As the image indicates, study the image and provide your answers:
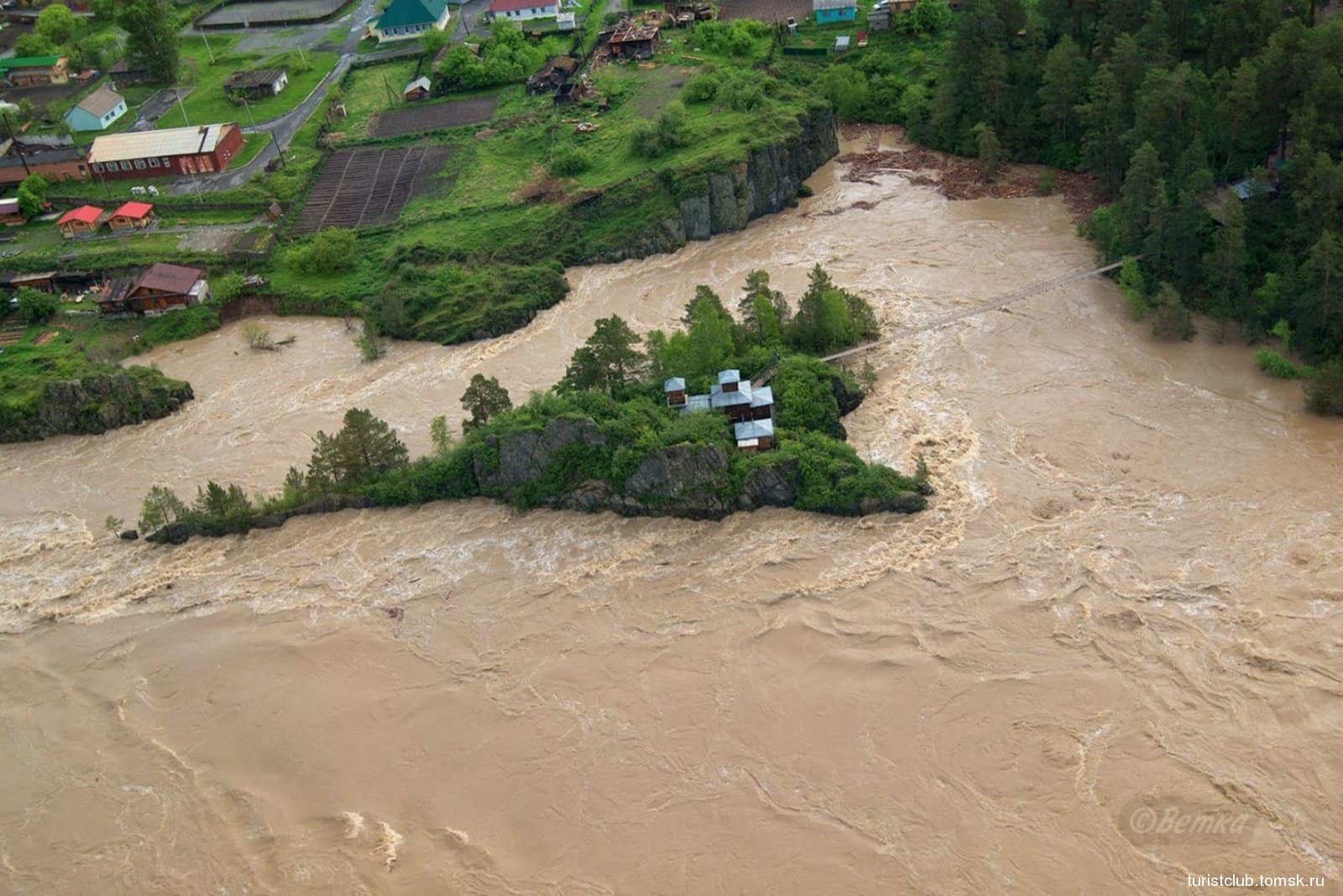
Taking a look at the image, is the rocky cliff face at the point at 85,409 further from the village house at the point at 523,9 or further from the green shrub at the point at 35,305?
the village house at the point at 523,9

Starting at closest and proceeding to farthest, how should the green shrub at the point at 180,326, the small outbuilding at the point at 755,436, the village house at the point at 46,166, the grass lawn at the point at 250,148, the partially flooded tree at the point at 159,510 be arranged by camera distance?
the small outbuilding at the point at 755,436 < the partially flooded tree at the point at 159,510 < the green shrub at the point at 180,326 < the village house at the point at 46,166 < the grass lawn at the point at 250,148

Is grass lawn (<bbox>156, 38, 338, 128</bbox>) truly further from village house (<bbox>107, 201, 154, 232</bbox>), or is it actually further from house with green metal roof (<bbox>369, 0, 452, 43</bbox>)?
village house (<bbox>107, 201, 154, 232</bbox>)

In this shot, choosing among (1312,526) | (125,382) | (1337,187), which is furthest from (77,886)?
(1337,187)

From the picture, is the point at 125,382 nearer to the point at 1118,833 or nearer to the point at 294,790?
the point at 294,790

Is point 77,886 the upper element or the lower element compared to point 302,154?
lower

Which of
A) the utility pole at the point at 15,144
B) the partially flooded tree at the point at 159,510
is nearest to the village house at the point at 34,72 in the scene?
the utility pole at the point at 15,144
